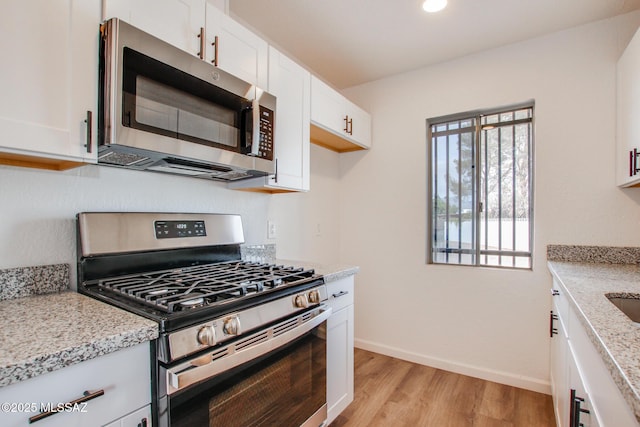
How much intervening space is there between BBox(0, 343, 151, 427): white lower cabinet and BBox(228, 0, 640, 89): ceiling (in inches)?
77.8

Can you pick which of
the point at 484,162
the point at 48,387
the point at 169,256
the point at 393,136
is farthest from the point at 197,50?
the point at 484,162

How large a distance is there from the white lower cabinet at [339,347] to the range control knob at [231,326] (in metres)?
0.69

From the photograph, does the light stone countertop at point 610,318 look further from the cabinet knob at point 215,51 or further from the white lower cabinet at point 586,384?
the cabinet knob at point 215,51

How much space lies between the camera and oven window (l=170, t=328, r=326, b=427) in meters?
0.97

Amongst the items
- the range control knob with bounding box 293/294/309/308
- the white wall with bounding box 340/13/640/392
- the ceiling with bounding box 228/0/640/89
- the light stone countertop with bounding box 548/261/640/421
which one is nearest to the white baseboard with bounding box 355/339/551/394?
the white wall with bounding box 340/13/640/392

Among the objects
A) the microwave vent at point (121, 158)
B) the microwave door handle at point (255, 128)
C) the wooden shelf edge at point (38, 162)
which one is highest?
the microwave door handle at point (255, 128)

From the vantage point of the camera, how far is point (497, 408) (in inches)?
80.0

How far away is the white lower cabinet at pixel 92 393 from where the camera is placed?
67 cm

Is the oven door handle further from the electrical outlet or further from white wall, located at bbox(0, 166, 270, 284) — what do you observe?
the electrical outlet

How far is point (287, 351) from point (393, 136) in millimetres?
2122

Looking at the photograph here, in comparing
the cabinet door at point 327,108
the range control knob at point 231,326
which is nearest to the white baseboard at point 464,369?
the cabinet door at point 327,108

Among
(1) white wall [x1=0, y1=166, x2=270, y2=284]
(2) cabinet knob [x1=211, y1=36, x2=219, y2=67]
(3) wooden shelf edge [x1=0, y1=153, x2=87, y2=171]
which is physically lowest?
(1) white wall [x1=0, y1=166, x2=270, y2=284]

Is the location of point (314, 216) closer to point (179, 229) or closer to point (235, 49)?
point (179, 229)

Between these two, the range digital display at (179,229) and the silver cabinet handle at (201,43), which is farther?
the range digital display at (179,229)
